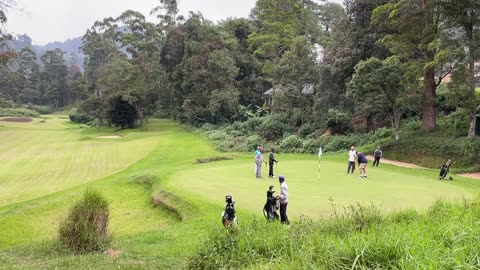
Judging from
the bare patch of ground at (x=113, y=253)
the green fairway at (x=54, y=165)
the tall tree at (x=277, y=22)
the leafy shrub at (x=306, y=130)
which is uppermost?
the tall tree at (x=277, y=22)

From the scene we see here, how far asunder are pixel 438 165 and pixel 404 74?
7.12 metres

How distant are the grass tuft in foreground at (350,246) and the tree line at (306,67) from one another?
56.6 ft

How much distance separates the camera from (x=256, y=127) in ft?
160

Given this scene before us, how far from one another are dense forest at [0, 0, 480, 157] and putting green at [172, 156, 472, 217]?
328 inches

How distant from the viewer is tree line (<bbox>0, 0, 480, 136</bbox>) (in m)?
28.2

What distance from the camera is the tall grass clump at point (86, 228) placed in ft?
34.6

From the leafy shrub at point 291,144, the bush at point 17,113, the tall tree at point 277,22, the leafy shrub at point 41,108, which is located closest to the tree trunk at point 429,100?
the leafy shrub at point 291,144

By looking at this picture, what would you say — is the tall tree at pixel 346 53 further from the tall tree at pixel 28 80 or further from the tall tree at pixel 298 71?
the tall tree at pixel 28 80

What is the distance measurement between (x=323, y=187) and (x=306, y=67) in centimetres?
2720

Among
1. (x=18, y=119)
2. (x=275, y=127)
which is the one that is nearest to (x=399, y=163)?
(x=275, y=127)

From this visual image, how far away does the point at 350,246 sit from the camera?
20.3 ft

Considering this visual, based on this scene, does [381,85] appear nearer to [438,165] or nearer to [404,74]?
[404,74]

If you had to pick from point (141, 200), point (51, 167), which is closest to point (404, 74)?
point (141, 200)

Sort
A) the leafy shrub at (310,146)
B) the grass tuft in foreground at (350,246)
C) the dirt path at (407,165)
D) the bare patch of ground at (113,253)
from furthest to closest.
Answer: the leafy shrub at (310,146)
the dirt path at (407,165)
the bare patch of ground at (113,253)
the grass tuft in foreground at (350,246)
